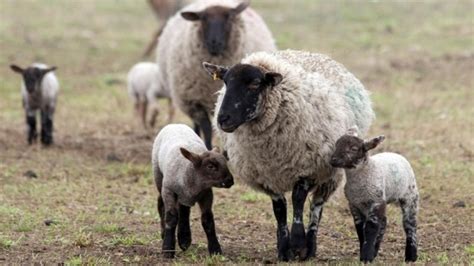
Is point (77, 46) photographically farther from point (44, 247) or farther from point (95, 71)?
point (44, 247)

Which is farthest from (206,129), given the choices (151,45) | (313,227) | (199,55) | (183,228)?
(151,45)

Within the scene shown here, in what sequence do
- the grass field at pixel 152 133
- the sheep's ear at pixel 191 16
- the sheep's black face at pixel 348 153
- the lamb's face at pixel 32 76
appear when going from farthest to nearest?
the lamb's face at pixel 32 76 → the sheep's ear at pixel 191 16 → the grass field at pixel 152 133 → the sheep's black face at pixel 348 153

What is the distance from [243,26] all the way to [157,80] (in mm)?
3258

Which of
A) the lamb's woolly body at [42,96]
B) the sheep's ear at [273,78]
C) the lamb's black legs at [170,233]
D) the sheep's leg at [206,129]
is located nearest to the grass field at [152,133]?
the lamb's black legs at [170,233]

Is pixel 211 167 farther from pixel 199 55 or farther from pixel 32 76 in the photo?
pixel 32 76

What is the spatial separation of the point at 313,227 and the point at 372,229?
2.57ft

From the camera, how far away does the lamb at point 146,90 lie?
1482cm

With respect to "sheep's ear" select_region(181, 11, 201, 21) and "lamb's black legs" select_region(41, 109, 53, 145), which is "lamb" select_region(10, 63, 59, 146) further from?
"sheep's ear" select_region(181, 11, 201, 21)

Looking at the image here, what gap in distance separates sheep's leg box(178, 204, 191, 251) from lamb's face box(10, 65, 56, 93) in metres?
5.42

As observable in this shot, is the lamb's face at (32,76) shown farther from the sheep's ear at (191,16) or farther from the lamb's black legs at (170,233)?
the lamb's black legs at (170,233)

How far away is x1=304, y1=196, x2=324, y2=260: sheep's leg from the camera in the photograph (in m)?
7.75

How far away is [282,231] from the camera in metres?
7.67

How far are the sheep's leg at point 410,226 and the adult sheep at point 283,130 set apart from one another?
1.95ft

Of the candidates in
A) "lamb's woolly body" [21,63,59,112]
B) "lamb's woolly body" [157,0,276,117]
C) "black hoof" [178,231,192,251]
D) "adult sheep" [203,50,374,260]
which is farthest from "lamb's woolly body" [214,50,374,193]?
"lamb's woolly body" [21,63,59,112]
